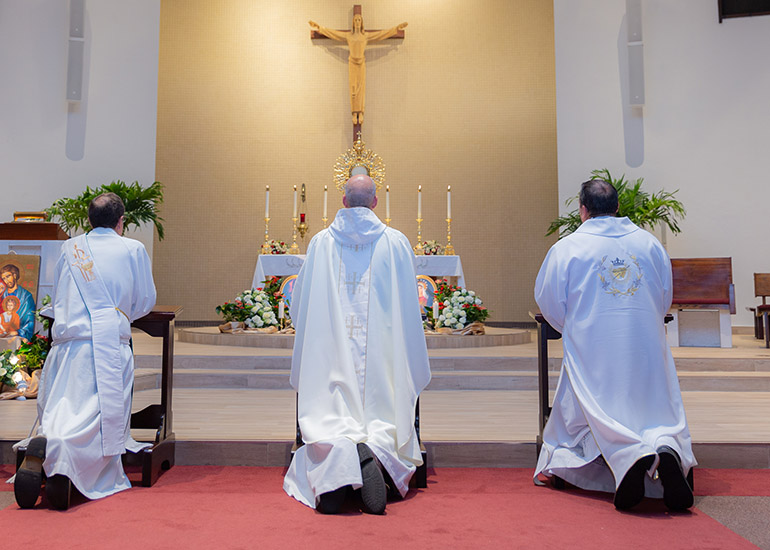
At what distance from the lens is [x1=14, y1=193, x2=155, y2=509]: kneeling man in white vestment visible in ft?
8.96

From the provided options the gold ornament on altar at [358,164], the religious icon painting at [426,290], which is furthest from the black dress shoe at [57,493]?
the gold ornament on altar at [358,164]

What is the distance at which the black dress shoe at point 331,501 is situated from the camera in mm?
2637

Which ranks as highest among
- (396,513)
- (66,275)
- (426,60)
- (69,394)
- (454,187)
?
(426,60)

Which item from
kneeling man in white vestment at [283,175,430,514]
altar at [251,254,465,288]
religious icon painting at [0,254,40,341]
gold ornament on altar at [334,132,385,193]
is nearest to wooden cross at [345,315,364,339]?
kneeling man in white vestment at [283,175,430,514]

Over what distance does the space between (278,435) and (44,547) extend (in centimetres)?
150

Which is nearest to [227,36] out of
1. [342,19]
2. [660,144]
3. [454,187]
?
[342,19]

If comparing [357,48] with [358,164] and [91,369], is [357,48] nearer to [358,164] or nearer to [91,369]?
[358,164]

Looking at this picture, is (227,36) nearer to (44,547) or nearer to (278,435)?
(278,435)

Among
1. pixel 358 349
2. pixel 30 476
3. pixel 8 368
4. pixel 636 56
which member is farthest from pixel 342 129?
pixel 30 476

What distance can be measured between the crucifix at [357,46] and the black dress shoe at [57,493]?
8.18 m

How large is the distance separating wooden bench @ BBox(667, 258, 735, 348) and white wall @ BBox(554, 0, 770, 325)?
1559 millimetres

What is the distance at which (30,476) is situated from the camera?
268cm

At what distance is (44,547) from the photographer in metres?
2.25

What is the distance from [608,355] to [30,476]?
7.96 feet
